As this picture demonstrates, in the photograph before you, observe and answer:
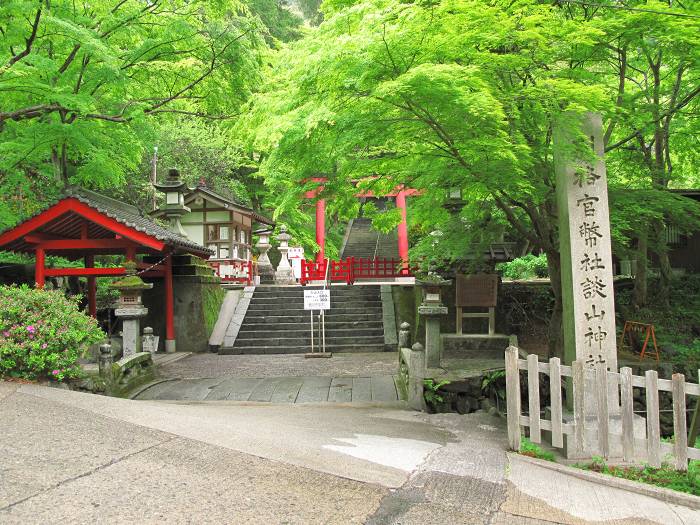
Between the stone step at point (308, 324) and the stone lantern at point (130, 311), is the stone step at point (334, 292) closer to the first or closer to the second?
the stone step at point (308, 324)

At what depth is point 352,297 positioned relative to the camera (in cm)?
1841

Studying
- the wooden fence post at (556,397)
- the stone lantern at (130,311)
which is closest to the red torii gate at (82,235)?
the stone lantern at (130,311)

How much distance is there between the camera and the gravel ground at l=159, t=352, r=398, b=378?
11.5 metres

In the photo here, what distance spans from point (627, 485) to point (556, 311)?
5.46m

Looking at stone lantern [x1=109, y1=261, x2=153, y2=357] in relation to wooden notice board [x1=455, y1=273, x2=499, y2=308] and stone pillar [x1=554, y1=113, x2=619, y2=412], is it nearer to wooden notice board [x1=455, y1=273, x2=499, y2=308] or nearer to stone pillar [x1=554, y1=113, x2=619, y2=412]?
wooden notice board [x1=455, y1=273, x2=499, y2=308]

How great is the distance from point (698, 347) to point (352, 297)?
10.2m

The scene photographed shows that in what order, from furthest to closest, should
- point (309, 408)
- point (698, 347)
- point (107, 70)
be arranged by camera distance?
point (698, 347), point (107, 70), point (309, 408)

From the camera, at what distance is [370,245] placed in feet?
110

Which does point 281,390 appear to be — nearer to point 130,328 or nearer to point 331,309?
point 130,328

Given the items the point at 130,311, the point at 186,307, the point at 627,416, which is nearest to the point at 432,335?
the point at 627,416

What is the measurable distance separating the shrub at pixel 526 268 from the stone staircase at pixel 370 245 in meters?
10.2

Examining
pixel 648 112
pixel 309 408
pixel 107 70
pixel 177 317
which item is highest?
pixel 107 70

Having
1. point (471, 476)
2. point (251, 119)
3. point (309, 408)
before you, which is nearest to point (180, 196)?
point (251, 119)

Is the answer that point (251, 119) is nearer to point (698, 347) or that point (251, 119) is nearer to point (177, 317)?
point (177, 317)
